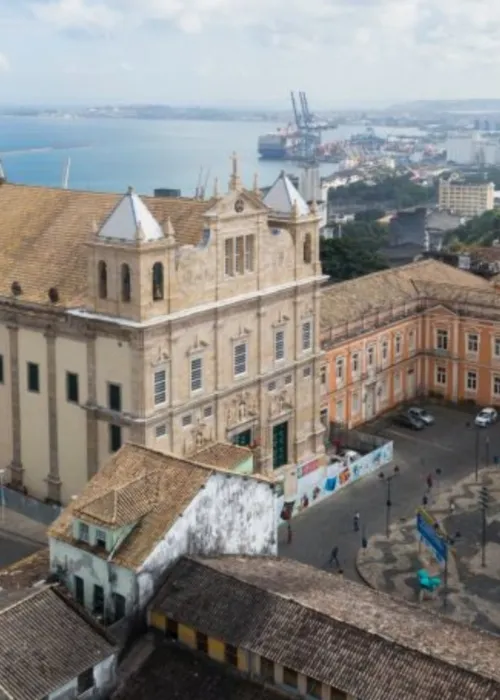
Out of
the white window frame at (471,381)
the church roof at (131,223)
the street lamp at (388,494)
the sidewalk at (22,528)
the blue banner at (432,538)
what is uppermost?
the church roof at (131,223)

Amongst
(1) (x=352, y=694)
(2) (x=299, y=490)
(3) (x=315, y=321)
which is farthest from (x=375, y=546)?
(1) (x=352, y=694)

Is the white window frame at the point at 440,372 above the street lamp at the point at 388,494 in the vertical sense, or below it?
above

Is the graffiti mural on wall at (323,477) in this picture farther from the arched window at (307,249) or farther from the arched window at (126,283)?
the arched window at (126,283)

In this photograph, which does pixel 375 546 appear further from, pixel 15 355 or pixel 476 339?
pixel 476 339

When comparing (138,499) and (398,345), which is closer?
(138,499)

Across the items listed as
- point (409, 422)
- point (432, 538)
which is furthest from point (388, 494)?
point (409, 422)

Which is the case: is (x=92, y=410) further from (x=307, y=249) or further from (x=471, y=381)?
(x=471, y=381)

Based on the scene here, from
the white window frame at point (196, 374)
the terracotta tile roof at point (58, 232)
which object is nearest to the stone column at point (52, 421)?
the terracotta tile roof at point (58, 232)
